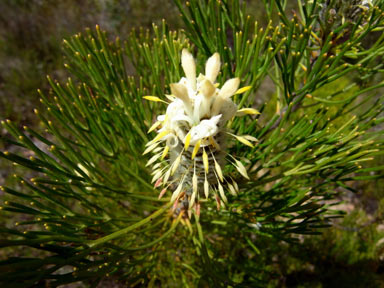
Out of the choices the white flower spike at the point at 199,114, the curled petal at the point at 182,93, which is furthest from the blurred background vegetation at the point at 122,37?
the curled petal at the point at 182,93

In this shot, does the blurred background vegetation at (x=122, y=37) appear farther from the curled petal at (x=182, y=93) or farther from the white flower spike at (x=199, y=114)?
the curled petal at (x=182, y=93)

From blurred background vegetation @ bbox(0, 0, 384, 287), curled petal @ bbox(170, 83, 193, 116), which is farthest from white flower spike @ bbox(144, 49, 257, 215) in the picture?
blurred background vegetation @ bbox(0, 0, 384, 287)

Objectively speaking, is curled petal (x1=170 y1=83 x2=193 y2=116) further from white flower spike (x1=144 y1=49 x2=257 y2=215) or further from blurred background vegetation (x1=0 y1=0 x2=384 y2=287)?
blurred background vegetation (x1=0 y1=0 x2=384 y2=287)

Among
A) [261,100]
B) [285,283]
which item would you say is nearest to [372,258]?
[285,283]

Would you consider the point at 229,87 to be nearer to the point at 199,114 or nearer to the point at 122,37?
the point at 199,114

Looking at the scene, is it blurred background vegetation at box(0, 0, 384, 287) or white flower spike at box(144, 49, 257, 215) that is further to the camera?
blurred background vegetation at box(0, 0, 384, 287)

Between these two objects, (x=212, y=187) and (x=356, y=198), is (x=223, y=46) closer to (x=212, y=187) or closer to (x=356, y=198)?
(x=212, y=187)

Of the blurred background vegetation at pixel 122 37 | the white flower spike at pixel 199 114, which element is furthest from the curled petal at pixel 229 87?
the blurred background vegetation at pixel 122 37

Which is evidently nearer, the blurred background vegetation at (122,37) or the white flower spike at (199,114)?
the white flower spike at (199,114)
